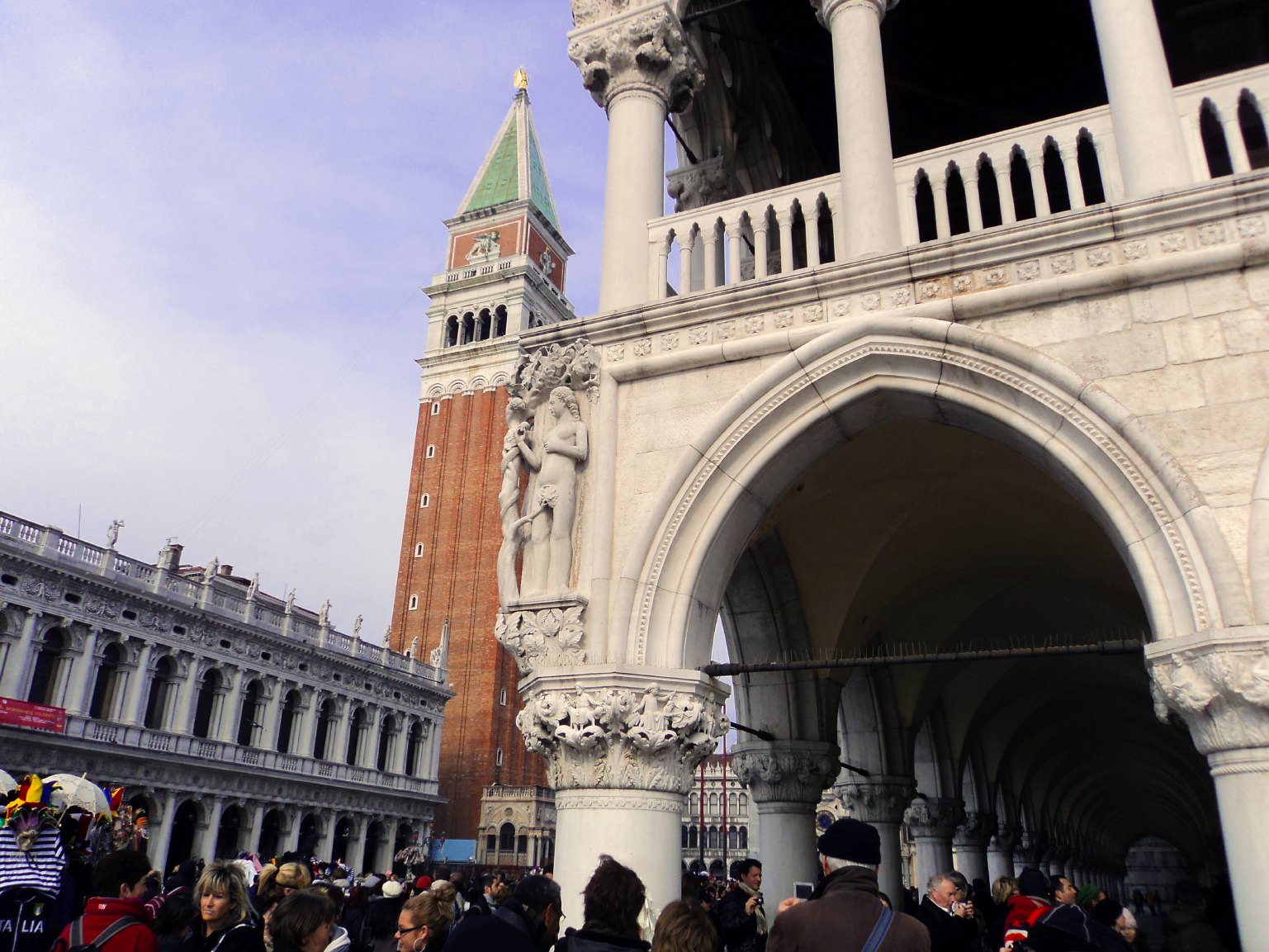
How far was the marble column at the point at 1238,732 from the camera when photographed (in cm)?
457

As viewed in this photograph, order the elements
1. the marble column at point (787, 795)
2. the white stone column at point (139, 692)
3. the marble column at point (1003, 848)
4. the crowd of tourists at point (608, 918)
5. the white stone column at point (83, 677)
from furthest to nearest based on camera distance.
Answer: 1. the white stone column at point (139, 692)
2. the white stone column at point (83, 677)
3. the marble column at point (1003, 848)
4. the marble column at point (787, 795)
5. the crowd of tourists at point (608, 918)

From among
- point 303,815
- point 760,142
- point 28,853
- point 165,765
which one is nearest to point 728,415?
point 28,853

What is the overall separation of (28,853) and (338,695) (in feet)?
126

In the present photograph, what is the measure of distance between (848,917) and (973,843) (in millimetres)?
14436

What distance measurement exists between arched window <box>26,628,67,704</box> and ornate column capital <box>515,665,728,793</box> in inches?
1102

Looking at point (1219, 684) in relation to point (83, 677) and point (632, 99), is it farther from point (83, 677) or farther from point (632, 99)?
point (83, 677)

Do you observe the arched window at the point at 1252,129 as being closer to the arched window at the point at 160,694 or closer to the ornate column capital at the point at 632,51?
the ornate column capital at the point at 632,51

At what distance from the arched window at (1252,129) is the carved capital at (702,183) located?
15.2ft

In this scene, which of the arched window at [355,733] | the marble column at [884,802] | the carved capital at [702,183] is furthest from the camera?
the arched window at [355,733]

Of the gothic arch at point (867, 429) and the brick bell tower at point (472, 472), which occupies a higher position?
the brick bell tower at point (472, 472)

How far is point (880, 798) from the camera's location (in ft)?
37.5

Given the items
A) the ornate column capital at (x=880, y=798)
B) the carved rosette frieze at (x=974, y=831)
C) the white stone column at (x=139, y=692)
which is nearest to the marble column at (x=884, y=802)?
the ornate column capital at (x=880, y=798)

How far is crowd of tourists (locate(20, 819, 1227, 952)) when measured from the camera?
2.95m

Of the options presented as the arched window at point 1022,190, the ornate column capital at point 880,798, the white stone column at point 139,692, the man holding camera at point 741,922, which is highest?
the arched window at point 1022,190
